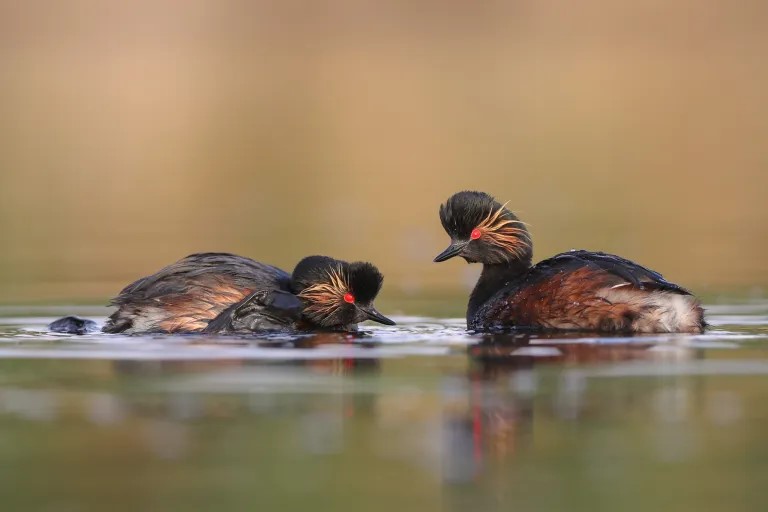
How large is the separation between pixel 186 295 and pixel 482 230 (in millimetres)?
2327

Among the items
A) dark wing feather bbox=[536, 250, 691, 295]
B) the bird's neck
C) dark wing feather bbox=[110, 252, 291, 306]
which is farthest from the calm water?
the bird's neck

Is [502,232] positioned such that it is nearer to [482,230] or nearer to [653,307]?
[482,230]

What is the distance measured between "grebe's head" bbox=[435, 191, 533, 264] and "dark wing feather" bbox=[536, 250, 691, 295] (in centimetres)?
63

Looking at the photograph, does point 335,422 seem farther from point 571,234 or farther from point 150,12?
point 150,12

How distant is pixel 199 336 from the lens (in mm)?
10633

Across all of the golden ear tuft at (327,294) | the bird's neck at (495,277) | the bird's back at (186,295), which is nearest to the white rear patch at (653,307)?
the bird's neck at (495,277)

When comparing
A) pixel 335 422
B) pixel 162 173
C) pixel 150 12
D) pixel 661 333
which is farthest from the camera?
pixel 150 12

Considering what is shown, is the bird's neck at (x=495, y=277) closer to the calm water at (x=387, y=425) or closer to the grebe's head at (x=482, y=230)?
the grebe's head at (x=482, y=230)

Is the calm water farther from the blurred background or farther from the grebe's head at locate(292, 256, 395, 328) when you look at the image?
the blurred background

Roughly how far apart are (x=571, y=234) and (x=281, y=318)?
720cm

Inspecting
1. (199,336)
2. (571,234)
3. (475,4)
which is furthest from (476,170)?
(475,4)

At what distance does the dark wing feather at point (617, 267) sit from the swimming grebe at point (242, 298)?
49.6 inches

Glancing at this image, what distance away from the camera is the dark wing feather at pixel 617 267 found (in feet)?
34.6

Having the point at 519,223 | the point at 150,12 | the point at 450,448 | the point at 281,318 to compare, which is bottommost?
the point at 450,448
